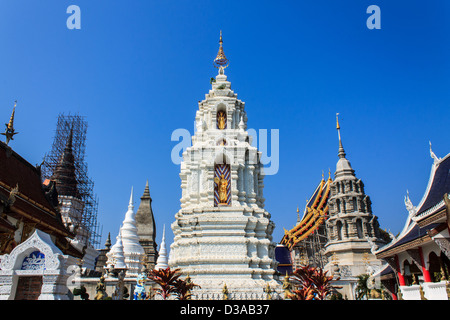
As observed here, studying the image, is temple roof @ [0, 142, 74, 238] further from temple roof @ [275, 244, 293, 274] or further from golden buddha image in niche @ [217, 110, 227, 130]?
temple roof @ [275, 244, 293, 274]

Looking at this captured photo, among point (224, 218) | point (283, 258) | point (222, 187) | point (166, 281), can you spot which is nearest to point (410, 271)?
point (224, 218)

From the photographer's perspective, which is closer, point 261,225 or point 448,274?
point 448,274

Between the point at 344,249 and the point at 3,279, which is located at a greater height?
the point at 344,249

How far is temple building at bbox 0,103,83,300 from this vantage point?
25.2 ft

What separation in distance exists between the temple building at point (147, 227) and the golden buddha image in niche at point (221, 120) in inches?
1030

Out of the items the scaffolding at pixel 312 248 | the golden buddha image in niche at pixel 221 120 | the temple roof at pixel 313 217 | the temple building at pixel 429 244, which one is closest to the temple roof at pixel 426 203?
the temple building at pixel 429 244

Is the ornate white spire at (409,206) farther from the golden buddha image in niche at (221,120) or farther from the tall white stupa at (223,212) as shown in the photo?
the golden buddha image in niche at (221,120)

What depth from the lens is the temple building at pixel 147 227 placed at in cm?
4559

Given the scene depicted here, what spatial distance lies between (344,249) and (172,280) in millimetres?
19600

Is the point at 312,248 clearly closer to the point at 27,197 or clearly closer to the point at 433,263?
the point at 433,263

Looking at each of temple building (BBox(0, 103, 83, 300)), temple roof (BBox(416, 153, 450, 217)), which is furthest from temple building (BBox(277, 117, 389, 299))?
temple building (BBox(0, 103, 83, 300))
